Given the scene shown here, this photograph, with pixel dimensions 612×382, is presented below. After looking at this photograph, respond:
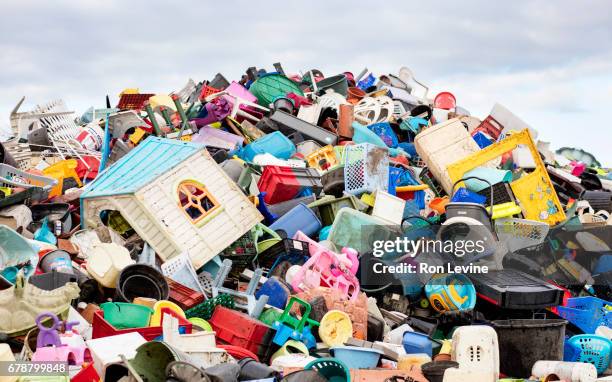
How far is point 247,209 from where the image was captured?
822cm

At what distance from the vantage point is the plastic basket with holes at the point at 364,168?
9133 mm

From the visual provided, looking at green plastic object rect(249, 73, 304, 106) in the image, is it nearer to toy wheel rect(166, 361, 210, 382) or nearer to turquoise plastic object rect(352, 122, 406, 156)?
turquoise plastic object rect(352, 122, 406, 156)

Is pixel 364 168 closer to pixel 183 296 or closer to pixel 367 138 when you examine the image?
pixel 367 138

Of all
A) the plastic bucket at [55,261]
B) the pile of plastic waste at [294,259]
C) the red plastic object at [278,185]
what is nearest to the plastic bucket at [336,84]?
the pile of plastic waste at [294,259]

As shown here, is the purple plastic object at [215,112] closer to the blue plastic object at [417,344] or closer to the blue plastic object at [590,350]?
the blue plastic object at [417,344]

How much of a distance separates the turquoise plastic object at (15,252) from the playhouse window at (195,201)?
56.2 inches

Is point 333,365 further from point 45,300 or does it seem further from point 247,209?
point 247,209

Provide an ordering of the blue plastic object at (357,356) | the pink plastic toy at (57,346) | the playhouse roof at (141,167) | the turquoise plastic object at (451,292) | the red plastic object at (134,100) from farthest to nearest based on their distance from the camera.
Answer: the red plastic object at (134,100) → the playhouse roof at (141,167) → the turquoise plastic object at (451,292) → the blue plastic object at (357,356) → the pink plastic toy at (57,346)

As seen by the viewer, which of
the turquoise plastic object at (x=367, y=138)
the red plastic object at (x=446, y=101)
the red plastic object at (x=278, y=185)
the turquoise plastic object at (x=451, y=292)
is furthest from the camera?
the red plastic object at (x=446, y=101)

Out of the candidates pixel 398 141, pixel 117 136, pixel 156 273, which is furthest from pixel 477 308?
pixel 117 136

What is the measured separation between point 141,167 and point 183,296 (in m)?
1.91

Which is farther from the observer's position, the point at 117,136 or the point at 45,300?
the point at 117,136

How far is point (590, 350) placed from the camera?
6.95m

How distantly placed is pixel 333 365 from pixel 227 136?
5723mm
